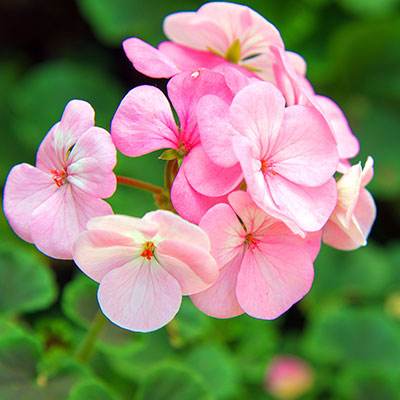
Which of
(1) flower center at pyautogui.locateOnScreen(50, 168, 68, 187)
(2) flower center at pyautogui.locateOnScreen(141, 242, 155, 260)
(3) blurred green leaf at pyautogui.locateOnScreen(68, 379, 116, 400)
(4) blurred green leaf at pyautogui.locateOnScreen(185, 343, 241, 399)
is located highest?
(1) flower center at pyautogui.locateOnScreen(50, 168, 68, 187)

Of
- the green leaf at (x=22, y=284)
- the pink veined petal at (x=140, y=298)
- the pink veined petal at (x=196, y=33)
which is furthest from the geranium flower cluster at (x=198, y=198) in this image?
the green leaf at (x=22, y=284)

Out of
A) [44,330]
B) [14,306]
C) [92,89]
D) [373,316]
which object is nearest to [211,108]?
[14,306]

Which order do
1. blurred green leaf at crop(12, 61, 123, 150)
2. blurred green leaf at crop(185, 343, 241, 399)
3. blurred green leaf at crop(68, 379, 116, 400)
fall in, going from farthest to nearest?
blurred green leaf at crop(12, 61, 123, 150)
blurred green leaf at crop(185, 343, 241, 399)
blurred green leaf at crop(68, 379, 116, 400)

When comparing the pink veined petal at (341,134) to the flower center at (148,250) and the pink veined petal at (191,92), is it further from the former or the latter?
the flower center at (148,250)

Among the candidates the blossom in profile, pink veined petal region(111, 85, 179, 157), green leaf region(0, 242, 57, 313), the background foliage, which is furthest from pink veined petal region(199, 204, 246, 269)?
the blossom in profile

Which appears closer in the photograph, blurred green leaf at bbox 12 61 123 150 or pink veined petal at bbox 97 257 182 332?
pink veined petal at bbox 97 257 182 332

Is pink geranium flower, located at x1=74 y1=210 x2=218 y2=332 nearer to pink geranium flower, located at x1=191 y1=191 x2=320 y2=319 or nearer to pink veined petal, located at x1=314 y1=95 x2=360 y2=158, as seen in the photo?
pink geranium flower, located at x1=191 y1=191 x2=320 y2=319

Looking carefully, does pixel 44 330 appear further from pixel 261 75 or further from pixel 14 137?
pixel 14 137
